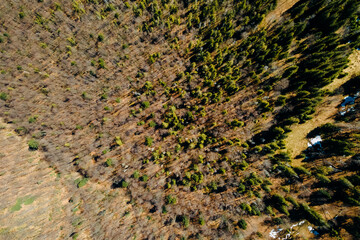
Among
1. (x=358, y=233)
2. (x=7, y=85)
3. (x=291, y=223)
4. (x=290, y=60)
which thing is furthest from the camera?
(x=7, y=85)

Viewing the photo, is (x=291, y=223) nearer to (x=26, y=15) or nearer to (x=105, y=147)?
(x=105, y=147)

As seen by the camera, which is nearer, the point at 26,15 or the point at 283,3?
the point at 283,3

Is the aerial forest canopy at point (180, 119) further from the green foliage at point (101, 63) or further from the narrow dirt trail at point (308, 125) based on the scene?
the green foliage at point (101, 63)

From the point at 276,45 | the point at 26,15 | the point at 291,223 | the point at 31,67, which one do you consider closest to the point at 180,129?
the point at 276,45

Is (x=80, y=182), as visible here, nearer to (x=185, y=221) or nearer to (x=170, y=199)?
(x=170, y=199)

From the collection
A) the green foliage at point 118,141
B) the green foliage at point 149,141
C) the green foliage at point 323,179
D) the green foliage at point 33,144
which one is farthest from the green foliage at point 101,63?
the green foliage at point 323,179

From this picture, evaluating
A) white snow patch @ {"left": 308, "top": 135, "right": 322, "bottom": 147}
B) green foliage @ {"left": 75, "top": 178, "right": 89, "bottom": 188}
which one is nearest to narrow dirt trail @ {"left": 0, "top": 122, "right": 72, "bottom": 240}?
green foliage @ {"left": 75, "top": 178, "right": 89, "bottom": 188}

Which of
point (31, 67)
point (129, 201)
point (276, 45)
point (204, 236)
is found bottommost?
point (204, 236)

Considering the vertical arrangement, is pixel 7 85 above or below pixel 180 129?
above

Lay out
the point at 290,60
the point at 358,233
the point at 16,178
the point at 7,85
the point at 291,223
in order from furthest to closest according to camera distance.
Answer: the point at 7,85 < the point at 16,178 < the point at 290,60 < the point at 291,223 < the point at 358,233
